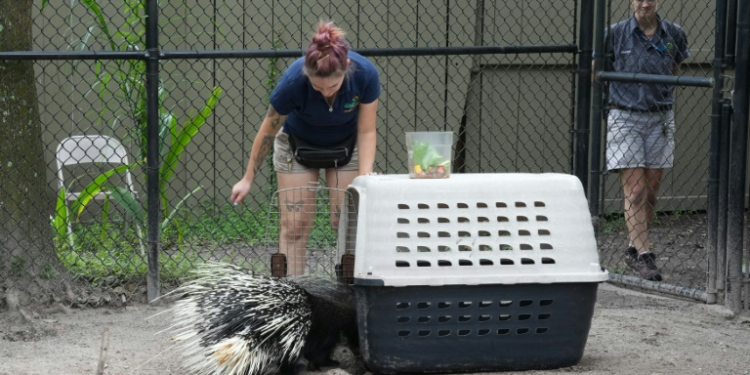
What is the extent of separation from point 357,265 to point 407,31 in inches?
158

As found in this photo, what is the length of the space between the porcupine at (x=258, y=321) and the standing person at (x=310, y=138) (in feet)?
1.47

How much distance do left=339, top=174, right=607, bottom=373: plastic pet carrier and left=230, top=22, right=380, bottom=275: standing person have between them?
1.86ft

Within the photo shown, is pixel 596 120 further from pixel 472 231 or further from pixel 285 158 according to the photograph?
pixel 472 231

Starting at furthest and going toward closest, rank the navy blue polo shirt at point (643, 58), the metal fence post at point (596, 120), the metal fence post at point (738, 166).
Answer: the navy blue polo shirt at point (643, 58) → the metal fence post at point (596, 120) → the metal fence post at point (738, 166)

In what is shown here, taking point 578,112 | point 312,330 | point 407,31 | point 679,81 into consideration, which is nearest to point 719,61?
point 679,81

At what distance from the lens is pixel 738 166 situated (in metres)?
4.66

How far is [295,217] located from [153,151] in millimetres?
1095

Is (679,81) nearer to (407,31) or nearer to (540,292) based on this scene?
(540,292)

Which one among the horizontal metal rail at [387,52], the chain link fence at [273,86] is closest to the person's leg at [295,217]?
the horizontal metal rail at [387,52]

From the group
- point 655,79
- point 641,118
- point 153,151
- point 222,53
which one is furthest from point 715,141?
point 153,151

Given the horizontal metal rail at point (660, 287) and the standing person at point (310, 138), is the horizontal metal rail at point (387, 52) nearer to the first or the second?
the standing person at point (310, 138)

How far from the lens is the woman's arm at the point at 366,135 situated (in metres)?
4.23

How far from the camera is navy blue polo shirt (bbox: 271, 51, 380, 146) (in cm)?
410

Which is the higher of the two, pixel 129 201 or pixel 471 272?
pixel 129 201
